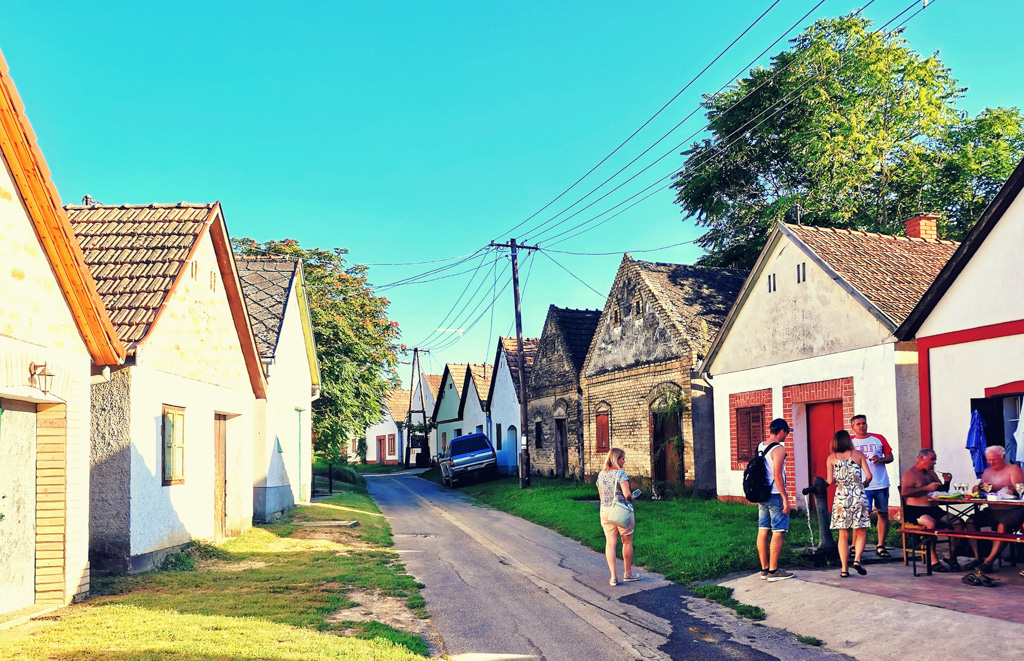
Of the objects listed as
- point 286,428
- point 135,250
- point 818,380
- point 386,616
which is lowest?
point 386,616

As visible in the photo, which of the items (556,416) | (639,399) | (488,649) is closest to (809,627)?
(488,649)

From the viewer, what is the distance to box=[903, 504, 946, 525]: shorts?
32.9ft

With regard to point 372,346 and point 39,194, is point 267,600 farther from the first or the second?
point 372,346

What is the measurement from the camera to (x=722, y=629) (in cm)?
796

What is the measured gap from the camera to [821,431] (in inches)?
610

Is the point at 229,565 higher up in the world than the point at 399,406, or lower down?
lower down

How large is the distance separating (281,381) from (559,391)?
467 inches

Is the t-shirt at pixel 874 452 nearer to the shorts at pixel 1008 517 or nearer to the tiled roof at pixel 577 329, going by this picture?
the shorts at pixel 1008 517

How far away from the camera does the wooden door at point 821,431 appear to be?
1502cm

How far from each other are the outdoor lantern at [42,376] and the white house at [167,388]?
1.60m

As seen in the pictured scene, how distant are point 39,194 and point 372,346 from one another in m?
22.2

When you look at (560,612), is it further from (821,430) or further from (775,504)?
(821,430)

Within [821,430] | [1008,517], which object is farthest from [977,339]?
[821,430]

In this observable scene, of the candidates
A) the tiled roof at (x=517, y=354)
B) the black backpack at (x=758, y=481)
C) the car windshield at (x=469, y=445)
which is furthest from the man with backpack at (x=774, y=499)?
the car windshield at (x=469, y=445)
